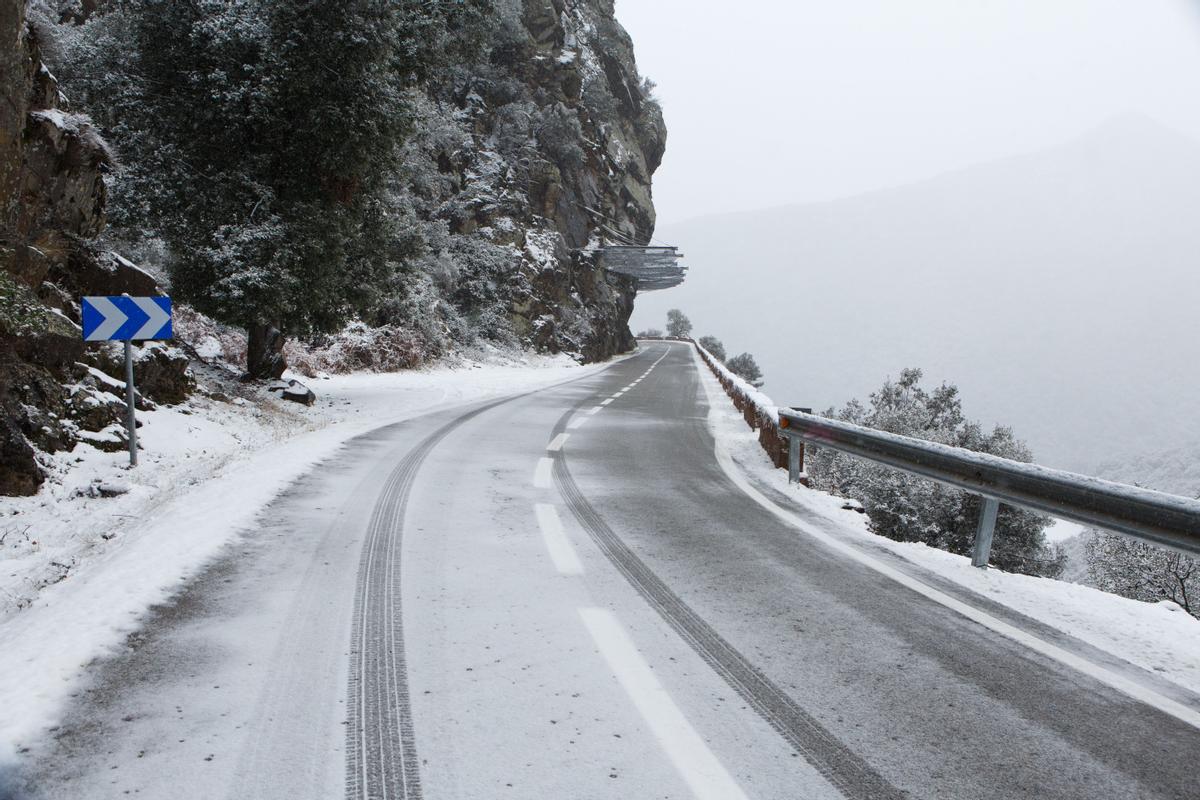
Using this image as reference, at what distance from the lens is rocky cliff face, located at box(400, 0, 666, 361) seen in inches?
1272

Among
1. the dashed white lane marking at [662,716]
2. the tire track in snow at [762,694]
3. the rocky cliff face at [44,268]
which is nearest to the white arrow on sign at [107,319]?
the rocky cliff face at [44,268]

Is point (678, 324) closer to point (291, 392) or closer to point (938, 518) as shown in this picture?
point (938, 518)

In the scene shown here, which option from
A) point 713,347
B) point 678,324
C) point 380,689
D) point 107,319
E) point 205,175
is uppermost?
point 678,324

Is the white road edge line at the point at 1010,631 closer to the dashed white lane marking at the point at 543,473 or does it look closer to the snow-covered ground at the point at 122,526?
the dashed white lane marking at the point at 543,473

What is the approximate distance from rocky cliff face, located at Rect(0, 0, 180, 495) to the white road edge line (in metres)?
6.85

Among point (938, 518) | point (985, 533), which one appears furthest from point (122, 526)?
point (938, 518)

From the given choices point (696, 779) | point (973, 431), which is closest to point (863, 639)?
point (696, 779)

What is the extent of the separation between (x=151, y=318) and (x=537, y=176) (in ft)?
116

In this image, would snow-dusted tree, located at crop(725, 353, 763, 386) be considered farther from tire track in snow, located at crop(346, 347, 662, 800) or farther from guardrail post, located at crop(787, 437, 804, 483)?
tire track in snow, located at crop(346, 347, 662, 800)

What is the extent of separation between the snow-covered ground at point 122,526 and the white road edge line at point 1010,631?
458 centimetres

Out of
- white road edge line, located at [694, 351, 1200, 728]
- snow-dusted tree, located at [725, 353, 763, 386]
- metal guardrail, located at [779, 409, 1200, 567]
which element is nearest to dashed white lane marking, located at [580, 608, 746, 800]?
white road edge line, located at [694, 351, 1200, 728]

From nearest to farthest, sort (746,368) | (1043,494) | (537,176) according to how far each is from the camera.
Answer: (1043,494) < (537,176) < (746,368)

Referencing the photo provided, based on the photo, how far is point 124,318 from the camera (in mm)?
6637

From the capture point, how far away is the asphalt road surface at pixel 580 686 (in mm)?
2252
